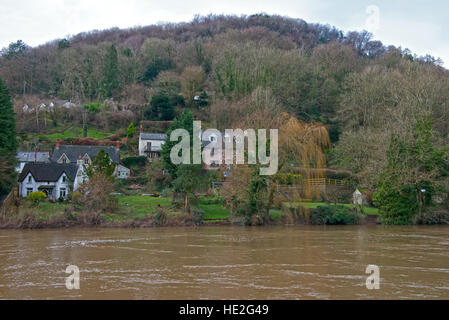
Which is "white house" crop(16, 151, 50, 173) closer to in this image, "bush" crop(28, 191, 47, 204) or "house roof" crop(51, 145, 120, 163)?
"house roof" crop(51, 145, 120, 163)

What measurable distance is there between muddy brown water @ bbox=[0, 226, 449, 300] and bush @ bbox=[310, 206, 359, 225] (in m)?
6.46

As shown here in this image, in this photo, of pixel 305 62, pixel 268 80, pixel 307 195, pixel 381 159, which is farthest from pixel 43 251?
pixel 305 62

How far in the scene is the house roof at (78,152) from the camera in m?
55.3

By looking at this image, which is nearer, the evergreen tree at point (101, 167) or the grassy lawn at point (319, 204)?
the grassy lawn at point (319, 204)

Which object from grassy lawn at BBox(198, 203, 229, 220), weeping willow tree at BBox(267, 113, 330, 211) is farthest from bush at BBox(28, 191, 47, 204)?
weeping willow tree at BBox(267, 113, 330, 211)

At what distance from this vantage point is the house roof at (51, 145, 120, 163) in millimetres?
55312

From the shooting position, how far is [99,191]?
34.9m

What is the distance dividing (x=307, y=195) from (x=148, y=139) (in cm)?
3218

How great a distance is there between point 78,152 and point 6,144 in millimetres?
16544

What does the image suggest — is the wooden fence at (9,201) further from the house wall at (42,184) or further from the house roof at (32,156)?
the house roof at (32,156)

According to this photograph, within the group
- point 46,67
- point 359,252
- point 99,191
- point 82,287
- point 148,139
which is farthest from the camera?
point 46,67

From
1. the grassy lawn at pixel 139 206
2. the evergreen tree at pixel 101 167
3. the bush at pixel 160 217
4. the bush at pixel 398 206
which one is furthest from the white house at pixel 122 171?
the bush at pixel 398 206

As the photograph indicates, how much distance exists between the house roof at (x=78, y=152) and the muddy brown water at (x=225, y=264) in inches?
1046
